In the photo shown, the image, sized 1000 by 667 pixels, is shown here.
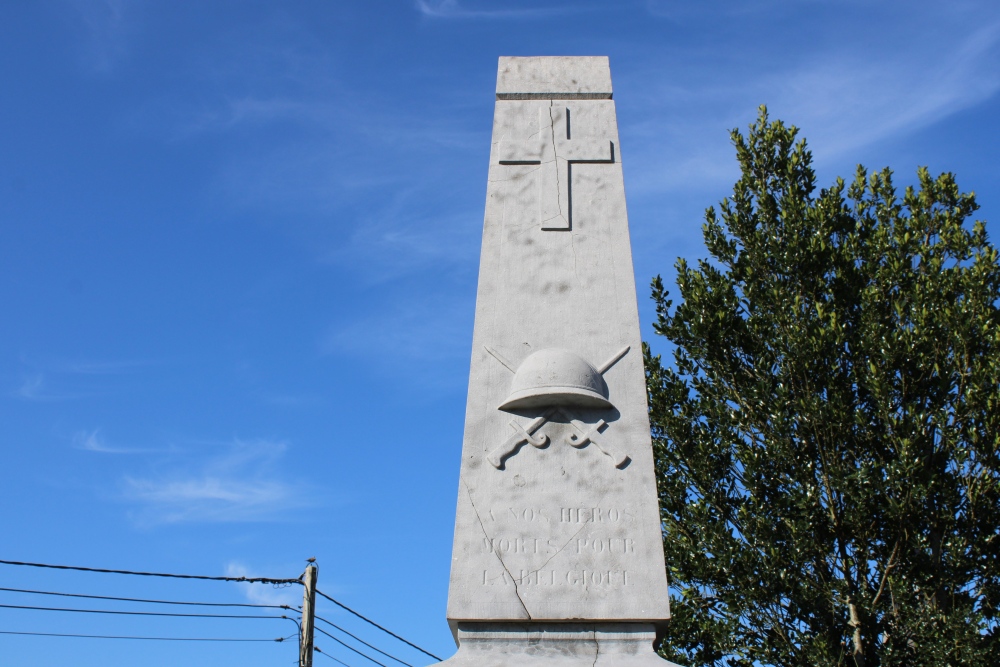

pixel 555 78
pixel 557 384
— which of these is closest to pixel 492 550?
pixel 557 384

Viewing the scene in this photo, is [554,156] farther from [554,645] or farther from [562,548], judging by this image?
[554,645]

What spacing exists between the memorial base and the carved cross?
228 centimetres

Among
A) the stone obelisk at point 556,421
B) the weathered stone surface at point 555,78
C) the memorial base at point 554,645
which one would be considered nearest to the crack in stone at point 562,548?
the stone obelisk at point 556,421

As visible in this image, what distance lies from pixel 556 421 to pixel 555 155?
1768 mm

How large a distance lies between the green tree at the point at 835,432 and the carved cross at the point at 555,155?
484 centimetres

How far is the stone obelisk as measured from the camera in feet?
13.8

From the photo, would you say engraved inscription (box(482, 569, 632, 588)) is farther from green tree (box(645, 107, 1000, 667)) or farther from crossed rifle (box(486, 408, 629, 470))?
green tree (box(645, 107, 1000, 667))

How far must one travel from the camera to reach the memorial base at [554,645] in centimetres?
414

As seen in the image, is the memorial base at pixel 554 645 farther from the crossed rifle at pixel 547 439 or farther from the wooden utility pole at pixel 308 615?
the wooden utility pole at pixel 308 615

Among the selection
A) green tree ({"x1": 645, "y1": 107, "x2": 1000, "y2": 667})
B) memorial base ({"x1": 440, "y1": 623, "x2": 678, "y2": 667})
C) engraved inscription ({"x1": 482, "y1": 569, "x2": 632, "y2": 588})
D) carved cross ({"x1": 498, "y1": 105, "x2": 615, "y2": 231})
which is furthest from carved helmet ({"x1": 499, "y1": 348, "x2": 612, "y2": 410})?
green tree ({"x1": 645, "y1": 107, "x2": 1000, "y2": 667})

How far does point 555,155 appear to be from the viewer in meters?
5.59

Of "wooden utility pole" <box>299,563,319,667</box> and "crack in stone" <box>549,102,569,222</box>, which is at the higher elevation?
"crack in stone" <box>549,102,569,222</box>

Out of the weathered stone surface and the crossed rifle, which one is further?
the weathered stone surface

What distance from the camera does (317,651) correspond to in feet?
41.0
